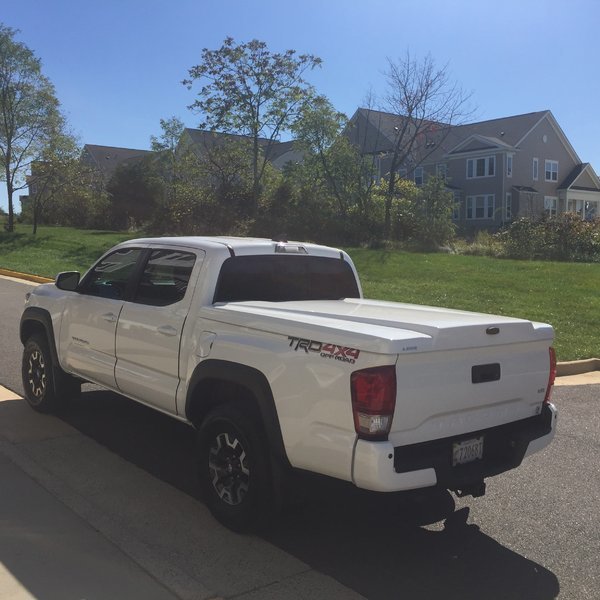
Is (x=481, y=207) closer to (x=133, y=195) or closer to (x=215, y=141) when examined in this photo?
(x=215, y=141)

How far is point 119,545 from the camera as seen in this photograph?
3641mm

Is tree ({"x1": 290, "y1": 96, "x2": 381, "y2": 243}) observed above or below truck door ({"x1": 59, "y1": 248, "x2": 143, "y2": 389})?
above

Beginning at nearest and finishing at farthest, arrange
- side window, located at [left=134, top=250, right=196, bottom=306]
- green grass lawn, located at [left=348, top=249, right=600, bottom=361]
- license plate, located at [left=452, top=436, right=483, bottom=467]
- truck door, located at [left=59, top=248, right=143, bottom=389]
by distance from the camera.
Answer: license plate, located at [left=452, top=436, right=483, bottom=467], side window, located at [left=134, top=250, right=196, bottom=306], truck door, located at [left=59, top=248, right=143, bottom=389], green grass lawn, located at [left=348, top=249, right=600, bottom=361]

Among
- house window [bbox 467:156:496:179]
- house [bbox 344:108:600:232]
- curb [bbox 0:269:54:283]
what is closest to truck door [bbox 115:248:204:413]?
curb [bbox 0:269:54:283]

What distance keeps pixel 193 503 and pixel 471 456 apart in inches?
75.3

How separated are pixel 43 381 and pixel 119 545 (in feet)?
9.60

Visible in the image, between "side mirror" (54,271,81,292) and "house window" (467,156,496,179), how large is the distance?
42886mm

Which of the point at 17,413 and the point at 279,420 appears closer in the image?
the point at 279,420

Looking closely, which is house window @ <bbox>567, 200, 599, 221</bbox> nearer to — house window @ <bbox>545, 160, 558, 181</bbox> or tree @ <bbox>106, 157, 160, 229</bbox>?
house window @ <bbox>545, 160, 558, 181</bbox>

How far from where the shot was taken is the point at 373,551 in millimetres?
3732

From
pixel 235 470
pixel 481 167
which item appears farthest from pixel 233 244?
pixel 481 167

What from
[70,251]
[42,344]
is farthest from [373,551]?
[70,251]

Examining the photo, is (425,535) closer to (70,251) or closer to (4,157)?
(70,251)

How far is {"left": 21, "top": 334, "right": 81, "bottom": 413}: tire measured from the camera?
5.90 meters
